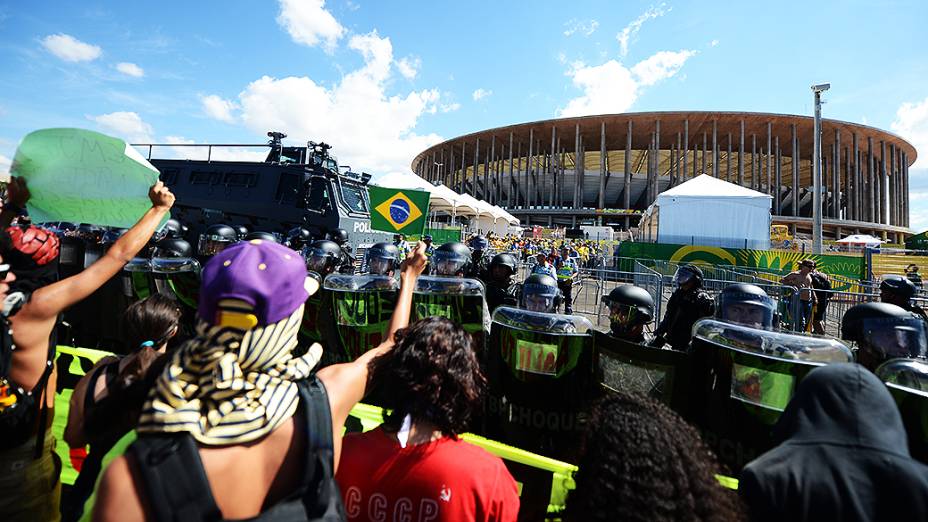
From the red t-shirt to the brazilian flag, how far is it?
5368 mm

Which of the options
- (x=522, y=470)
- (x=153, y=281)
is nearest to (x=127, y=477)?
(x=522, y=470)

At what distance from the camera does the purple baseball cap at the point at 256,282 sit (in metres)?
1.10

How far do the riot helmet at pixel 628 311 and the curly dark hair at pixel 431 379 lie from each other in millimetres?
2124

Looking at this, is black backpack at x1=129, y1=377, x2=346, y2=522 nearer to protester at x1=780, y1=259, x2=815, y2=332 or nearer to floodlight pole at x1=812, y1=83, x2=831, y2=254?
protester at x1=780, y1=259, x2=815, y2=332

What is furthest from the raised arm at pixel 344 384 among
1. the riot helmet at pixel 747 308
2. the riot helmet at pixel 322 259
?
the riot helmet at pixel 322 259

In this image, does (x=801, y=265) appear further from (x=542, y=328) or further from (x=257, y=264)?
(x=257, y=264)

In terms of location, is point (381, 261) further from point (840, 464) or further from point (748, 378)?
point (840, 464)

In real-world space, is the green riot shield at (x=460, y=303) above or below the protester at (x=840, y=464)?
above

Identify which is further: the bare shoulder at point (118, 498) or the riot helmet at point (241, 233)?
the riot helmet at point (241, 233)

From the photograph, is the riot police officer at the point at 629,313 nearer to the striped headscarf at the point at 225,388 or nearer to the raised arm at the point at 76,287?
the striped headscarf at the point at 225,388

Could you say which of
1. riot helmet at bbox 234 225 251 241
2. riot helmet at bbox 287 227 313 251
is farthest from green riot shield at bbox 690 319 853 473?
riot helmet at bbox 234 225 251 241

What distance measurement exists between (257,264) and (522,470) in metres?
1.77

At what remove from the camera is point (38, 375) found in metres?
2.03

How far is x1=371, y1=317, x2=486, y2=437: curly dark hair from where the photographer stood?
5.03 ft
